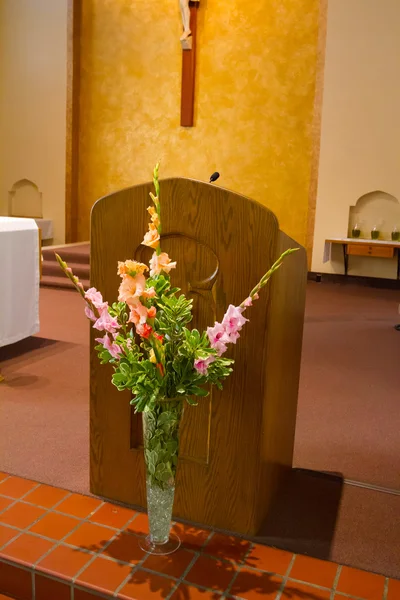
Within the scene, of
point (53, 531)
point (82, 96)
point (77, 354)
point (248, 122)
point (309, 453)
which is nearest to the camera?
point (53, 531)

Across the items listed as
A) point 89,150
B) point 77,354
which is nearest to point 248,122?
point 89,150

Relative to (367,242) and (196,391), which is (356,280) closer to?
(367,242)

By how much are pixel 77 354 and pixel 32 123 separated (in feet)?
21.1

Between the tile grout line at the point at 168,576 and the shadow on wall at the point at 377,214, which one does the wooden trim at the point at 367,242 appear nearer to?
the shadow on wall at the point at 377,214

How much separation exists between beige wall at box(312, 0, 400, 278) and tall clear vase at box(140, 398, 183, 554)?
6.59m

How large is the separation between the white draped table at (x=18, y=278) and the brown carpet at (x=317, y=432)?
0.20 meters

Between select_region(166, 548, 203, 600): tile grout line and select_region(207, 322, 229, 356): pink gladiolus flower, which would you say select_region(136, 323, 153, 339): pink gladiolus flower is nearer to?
select_region(207, 322, 229, 356): pink gladiolus flower

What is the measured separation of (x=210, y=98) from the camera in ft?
28.1

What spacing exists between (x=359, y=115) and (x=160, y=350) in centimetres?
678

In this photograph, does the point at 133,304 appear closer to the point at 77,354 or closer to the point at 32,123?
the point at 77,354

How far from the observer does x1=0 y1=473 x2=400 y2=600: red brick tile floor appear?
150cm

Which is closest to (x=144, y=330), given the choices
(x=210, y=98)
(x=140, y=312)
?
(x=140, y=312)

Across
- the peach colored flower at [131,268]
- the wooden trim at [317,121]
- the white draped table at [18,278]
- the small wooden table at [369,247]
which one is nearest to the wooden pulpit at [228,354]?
the peach colored flower at [131,268]

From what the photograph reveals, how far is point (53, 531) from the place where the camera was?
1.73 metres
